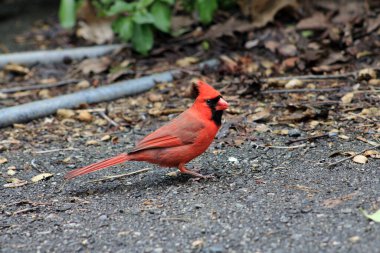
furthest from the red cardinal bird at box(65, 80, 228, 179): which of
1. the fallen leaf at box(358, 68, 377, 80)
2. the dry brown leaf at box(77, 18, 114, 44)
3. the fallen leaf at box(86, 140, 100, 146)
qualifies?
the dry brown leaf at box(77, 18, 114, 44)

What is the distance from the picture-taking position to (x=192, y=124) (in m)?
4.02

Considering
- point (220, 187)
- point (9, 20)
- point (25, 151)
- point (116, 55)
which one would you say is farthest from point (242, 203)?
point (9, 20)

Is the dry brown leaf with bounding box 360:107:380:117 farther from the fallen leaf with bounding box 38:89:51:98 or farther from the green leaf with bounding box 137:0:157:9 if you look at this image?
the fallen leaf with bounding box 38:89:51:98

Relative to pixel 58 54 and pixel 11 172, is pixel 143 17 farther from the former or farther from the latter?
pixel 11 172

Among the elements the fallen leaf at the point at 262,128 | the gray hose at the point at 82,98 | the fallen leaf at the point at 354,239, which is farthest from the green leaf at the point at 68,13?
the fallen leaf at the point at 354,239

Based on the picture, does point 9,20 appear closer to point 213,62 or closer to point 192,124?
point 213,62

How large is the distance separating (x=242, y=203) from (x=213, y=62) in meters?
3.00

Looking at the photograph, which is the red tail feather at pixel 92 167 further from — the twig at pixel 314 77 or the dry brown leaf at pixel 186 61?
the dry brown leaf at pixel 186 61

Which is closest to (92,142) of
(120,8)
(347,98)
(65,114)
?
(65,114)

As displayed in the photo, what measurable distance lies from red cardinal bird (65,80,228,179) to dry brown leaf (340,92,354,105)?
1.51m

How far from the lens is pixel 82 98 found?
5750mm

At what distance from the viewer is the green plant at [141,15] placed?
6281 mm

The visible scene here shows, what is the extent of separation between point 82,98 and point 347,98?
2.24 metres

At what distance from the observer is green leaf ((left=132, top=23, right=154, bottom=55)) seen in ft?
21.4
